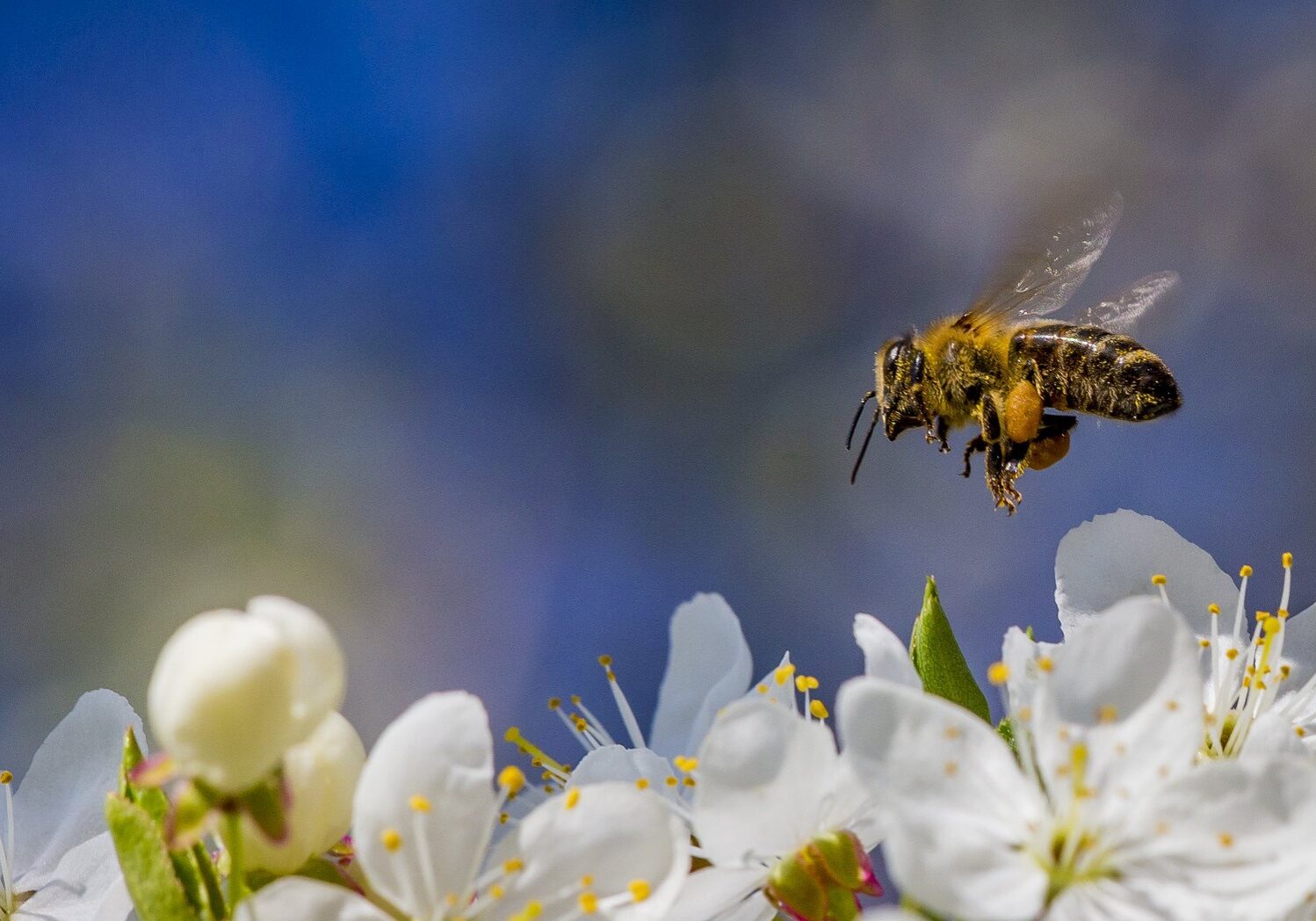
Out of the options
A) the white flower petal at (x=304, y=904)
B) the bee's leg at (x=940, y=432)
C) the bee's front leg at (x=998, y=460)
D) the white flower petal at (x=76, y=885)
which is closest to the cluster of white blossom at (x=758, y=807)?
the white flower petal at (x=304, y=904)

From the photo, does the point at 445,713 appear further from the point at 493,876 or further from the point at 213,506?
the point at 213,506

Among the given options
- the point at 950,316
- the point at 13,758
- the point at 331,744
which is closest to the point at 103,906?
the point at 331,744

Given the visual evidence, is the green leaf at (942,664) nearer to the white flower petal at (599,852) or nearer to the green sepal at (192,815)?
the white flower petal at (599,852)

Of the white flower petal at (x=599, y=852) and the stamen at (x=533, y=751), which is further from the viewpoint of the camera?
the stamen at (x=533, y=751)

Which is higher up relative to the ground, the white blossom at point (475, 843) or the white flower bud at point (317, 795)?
the white flower bud at point (317, 795)

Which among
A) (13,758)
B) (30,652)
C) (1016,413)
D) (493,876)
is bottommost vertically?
(493,876)

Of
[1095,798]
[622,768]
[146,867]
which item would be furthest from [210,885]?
[1095,798]

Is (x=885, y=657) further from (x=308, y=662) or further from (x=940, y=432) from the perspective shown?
(x=940, y=432)
